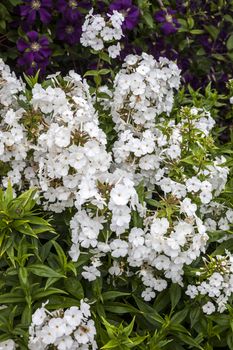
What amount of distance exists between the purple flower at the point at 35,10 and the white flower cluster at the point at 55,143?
105cm

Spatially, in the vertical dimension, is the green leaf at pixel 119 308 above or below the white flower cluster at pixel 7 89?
below

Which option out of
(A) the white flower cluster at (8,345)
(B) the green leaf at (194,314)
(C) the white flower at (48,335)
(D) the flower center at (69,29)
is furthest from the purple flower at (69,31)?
(C) the white flower at (48,335)

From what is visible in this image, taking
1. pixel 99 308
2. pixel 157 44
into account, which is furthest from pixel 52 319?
pixel 157 44

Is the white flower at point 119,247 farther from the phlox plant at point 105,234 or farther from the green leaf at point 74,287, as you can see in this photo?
the green leaf at point 74,287

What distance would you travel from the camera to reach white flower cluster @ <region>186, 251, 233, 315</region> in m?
2.65

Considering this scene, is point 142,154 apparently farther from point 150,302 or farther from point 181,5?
point 181,5

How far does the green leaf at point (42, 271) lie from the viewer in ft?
8.48

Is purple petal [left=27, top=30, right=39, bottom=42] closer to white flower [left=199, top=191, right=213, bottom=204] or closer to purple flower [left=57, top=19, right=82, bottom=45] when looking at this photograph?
purple flower [left=57, top=19, right=82, bottom=45]

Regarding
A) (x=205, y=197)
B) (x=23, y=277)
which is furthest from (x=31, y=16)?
(x=23, y=277)

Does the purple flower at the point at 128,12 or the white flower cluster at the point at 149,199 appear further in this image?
the purple flower at the point at 128,12

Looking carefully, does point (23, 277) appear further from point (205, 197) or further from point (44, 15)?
point (44, 15)

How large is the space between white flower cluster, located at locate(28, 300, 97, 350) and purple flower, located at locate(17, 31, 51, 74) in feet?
7.10

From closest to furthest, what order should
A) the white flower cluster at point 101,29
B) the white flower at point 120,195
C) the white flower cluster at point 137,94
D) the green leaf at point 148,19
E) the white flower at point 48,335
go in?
the white flower at point 48,335 < the white flower at point 120,195 < the white flower cluster at point 137,94 < the white flower cluster at point 101,29 < the green leaf at point 148,19

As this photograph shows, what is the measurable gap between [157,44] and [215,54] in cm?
58
